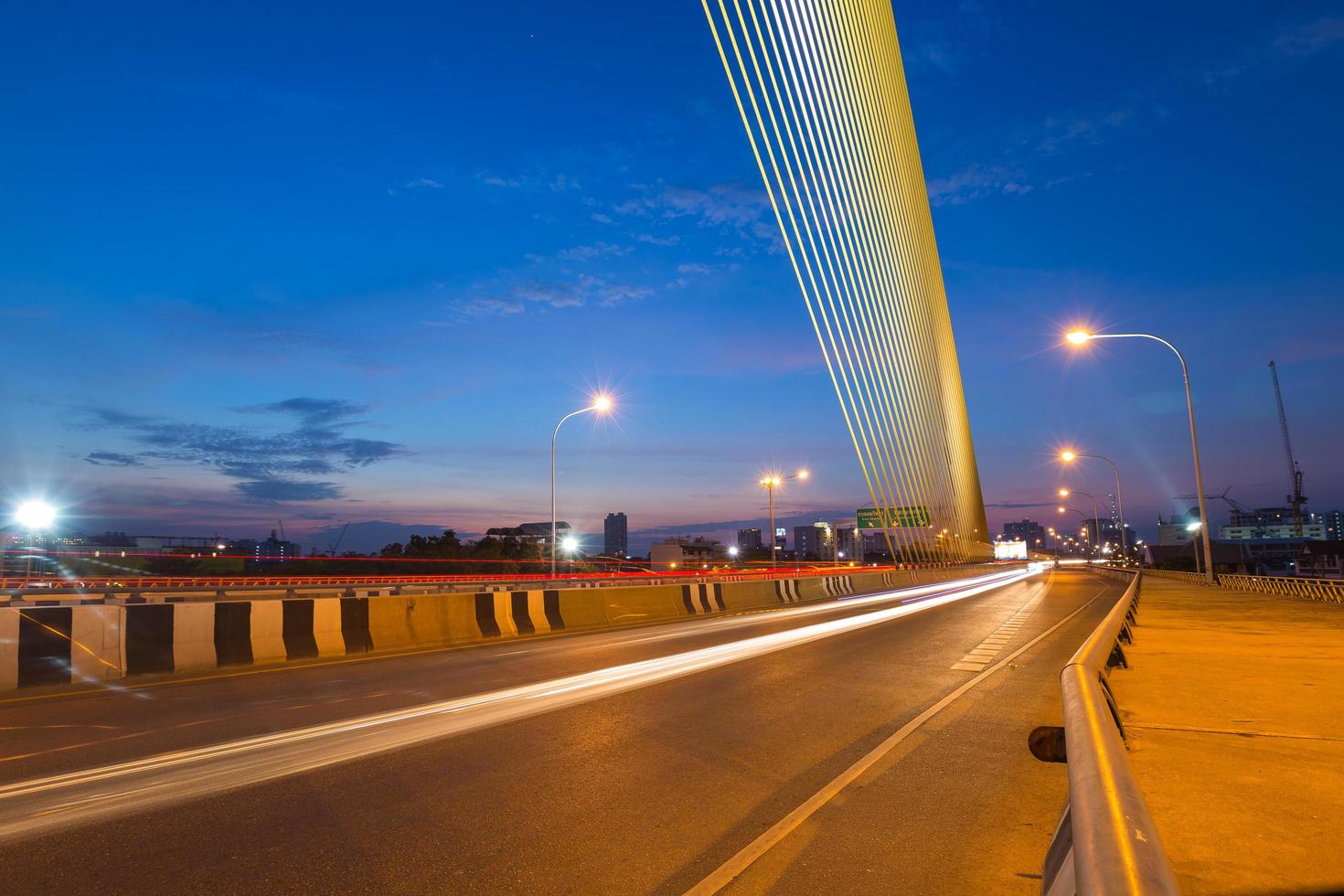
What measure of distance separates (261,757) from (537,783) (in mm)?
2135

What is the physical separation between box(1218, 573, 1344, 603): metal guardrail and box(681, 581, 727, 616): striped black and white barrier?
17.1m

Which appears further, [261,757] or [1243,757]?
[261,757]

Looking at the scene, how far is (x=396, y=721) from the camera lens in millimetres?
6898

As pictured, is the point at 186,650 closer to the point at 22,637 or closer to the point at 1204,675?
the point at 22,637

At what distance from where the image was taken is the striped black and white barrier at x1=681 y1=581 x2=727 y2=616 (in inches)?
846

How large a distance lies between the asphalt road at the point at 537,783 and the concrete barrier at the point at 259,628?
29.6 inches

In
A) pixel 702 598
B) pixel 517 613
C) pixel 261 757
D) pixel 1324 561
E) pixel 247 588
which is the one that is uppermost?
pixel 247 588

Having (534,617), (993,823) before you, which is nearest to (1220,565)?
(534,617)

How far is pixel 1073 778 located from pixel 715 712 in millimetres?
5353

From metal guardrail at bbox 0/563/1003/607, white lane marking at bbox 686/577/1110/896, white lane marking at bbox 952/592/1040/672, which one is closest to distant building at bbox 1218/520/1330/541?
metal guardrail at bbox 0/563/1003/607

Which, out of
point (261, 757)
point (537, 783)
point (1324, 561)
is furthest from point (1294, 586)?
point (1324, 561)

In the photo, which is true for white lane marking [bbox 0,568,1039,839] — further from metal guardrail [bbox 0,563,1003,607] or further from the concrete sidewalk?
metal guardrail [bbox 0,563,1003,607]

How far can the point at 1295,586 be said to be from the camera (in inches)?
1139

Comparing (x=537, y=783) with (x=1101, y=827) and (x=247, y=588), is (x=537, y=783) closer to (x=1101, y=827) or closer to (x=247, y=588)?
(x=1101, y=827)
